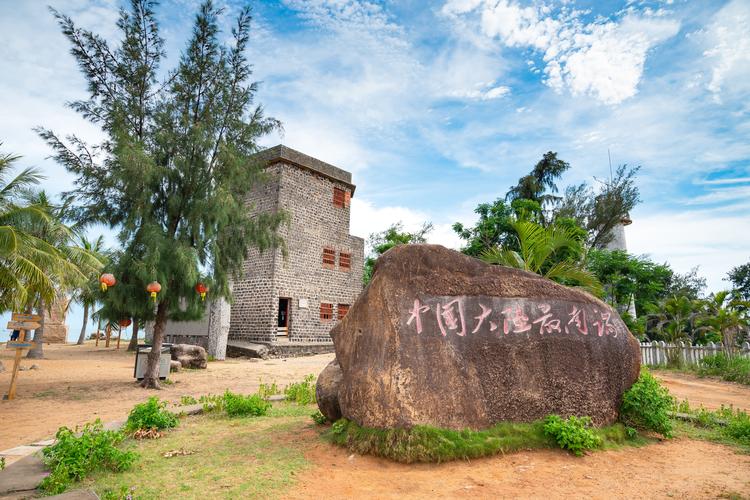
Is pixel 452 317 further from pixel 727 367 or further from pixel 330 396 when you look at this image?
pixel 727 367

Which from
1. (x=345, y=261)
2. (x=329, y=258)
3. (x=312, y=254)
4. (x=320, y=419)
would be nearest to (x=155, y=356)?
(x=320, y=419)

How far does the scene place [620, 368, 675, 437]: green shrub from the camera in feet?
17.5

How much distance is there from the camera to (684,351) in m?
14.9

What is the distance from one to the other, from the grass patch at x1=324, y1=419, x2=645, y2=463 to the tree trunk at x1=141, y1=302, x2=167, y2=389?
708cm

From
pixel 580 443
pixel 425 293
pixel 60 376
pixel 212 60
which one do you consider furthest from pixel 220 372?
pixel 580 443

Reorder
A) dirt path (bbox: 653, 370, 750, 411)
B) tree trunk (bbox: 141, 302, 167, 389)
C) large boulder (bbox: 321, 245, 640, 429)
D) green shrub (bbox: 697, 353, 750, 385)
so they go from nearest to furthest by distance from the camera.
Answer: large boulder (bbox: 321, 245, 640, 429) → dirt path (bbox: 653, 370, 750, 411) → tree trunk (bbox: 141, 302, 167, 389) → green shrub (bbox: 697, 353, 750, 385)

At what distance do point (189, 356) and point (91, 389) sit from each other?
414 centimetres

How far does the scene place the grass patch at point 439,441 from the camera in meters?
4.22

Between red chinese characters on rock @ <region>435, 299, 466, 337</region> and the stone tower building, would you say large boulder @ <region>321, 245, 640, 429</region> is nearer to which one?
red chinese characters on rock @ <region>435, 299, 466, 337</region>

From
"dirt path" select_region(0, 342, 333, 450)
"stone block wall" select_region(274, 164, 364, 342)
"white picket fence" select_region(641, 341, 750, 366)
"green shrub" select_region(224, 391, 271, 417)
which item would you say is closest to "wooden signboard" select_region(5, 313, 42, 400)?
"dirt path" select_region(0, 342, 333, 450)

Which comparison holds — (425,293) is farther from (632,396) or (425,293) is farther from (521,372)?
(632,396)

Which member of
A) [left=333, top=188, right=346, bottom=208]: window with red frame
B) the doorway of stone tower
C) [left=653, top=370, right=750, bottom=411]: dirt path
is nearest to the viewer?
[left=653, top=370, right=750, bottom=411]: dirt path

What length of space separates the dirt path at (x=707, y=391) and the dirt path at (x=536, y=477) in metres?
4.19

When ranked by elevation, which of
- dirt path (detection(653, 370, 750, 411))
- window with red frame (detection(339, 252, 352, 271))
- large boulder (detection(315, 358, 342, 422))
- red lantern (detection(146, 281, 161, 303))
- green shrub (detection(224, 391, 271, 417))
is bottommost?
dirt path (detection(653, 370, 750, 411))
